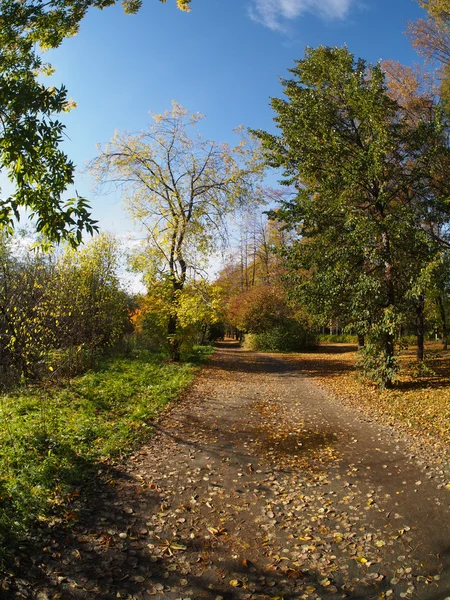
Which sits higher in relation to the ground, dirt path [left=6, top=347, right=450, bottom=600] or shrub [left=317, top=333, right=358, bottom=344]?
shrub [left=317, top=333, right=358, bottom=344]

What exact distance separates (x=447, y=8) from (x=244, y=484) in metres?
15.0

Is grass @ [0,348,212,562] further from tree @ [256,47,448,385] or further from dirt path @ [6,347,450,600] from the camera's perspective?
tree @ [256,47,448,385]

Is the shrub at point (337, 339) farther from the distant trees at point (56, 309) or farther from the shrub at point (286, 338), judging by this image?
the distant trees at point (56, 309)

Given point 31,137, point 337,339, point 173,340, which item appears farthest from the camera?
point 337,339

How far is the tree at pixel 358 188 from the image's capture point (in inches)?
444

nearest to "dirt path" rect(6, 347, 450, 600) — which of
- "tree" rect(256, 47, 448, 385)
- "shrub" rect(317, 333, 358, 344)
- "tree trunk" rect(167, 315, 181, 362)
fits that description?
"tree" rect(256, 47, 448, 385)

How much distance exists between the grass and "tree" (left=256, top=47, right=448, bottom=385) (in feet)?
20.0

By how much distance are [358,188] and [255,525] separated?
10.0 meters

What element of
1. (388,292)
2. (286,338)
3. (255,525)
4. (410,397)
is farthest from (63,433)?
(286,338)

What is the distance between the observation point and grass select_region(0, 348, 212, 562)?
15.3 feet

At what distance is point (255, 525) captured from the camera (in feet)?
15.3

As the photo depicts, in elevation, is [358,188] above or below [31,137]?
above

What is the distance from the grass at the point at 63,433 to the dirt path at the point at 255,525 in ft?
1.17

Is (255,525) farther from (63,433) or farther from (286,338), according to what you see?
(286,338)
